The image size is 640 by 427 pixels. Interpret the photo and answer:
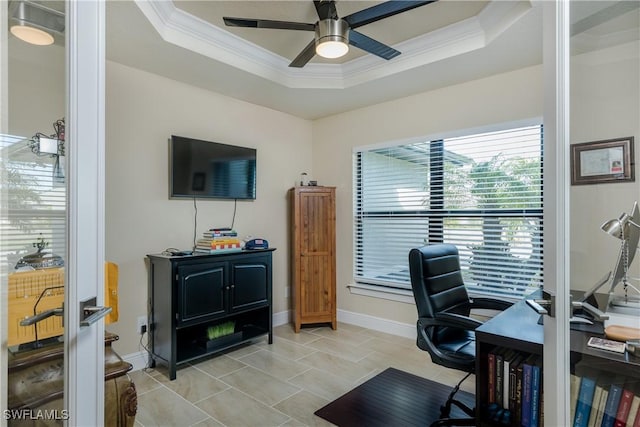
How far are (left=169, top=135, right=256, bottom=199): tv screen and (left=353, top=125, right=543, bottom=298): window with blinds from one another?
1299mm

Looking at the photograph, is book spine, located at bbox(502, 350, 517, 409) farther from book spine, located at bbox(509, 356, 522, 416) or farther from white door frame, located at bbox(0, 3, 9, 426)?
white door frame, located at bbox(0, 3, 9, 426)

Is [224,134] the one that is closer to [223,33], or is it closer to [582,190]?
[223,33]

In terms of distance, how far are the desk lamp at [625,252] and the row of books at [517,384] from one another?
15.6 inches

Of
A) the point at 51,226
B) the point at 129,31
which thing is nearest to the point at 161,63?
the point at 129,31

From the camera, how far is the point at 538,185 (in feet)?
9.18

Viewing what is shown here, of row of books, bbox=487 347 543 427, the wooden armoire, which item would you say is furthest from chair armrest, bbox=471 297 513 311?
the wooden armoire

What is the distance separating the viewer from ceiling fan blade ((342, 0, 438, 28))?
185 centimetres

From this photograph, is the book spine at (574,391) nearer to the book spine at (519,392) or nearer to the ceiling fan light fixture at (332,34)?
the book spine at (519,392)

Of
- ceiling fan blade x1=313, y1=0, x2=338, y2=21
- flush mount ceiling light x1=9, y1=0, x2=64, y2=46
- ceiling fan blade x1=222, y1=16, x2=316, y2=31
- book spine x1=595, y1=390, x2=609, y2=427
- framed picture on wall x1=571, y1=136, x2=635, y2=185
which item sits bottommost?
book spine x1=595, y1=390, x2=609, y2=427

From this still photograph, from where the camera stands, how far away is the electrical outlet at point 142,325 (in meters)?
2.92

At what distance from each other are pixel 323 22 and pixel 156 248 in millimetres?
2298

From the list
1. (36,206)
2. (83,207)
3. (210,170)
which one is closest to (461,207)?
(210,170)

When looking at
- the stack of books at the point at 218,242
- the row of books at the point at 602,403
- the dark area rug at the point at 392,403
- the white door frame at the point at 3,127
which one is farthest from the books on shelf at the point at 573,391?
the stack of books at the point at 218,242

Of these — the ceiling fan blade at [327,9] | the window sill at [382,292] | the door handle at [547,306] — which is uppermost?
the ceiling fan blade at [327,9]
